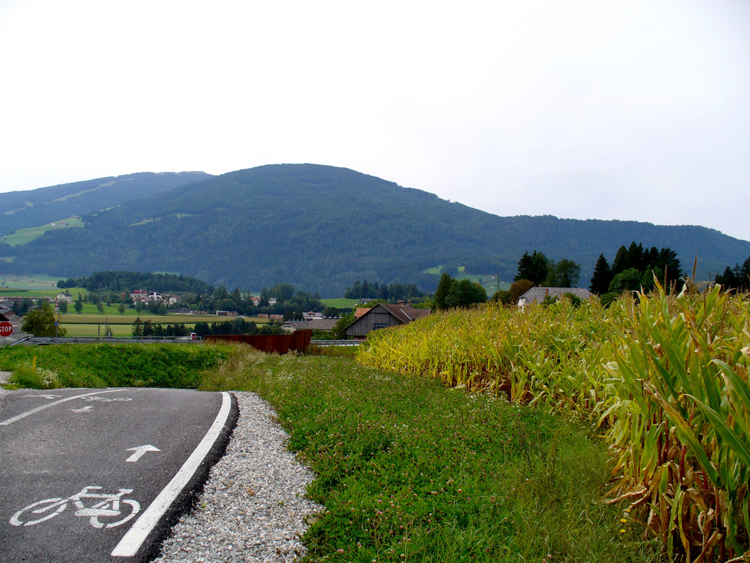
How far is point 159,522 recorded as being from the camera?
360cm

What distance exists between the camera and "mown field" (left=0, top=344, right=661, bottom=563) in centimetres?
346

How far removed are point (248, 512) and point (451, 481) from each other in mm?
1840

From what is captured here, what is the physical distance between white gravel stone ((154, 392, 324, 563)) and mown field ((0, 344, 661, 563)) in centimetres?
19

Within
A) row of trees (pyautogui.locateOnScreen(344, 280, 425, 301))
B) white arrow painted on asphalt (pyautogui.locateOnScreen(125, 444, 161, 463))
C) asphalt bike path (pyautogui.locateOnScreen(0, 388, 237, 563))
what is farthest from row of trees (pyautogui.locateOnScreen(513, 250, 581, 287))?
white arrow painted on asphalt (pyautogui.locateOnScreen(125, 444, 161, 463))

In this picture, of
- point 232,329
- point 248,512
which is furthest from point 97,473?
point 232,329

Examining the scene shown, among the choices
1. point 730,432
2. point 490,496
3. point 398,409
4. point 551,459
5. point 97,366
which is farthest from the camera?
point 97,366

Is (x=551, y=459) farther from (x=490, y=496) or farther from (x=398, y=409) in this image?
(x=398, y=409)

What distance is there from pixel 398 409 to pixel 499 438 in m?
2.20

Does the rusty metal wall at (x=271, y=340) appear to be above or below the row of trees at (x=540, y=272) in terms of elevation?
below

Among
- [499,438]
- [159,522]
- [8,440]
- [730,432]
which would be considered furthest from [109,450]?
[730,432]

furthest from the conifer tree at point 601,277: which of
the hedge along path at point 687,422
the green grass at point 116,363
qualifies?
the hedge along path at point 687,422

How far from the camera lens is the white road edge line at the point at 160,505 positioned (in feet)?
10.6

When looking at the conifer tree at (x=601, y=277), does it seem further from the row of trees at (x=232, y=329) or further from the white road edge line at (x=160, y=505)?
the white road edge line at (x=160, y=505)

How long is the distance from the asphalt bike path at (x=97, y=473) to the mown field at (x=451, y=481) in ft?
3.71
